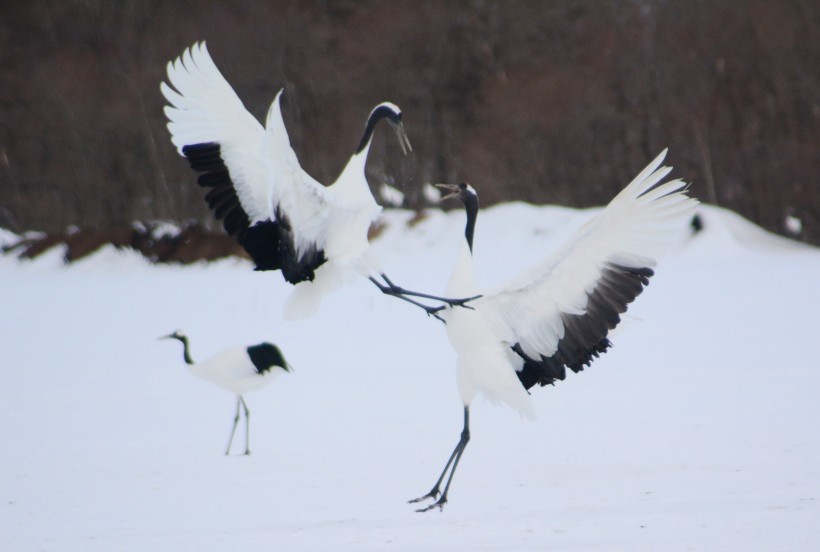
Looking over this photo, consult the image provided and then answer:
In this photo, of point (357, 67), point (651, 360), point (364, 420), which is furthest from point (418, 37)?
point (364, 420)

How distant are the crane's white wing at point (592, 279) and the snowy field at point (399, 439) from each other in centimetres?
71

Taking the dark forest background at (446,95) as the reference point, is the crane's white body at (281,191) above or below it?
above

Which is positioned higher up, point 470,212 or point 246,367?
point 470,212

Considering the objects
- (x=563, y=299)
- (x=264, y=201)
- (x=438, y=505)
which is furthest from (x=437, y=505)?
(x=264, y=201)

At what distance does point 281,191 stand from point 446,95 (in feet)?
53.8

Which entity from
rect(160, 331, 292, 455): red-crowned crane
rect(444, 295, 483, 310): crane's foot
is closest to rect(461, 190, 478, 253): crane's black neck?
rect(444, 295, 483, 310): crane's foot

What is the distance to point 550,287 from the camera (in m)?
4.42

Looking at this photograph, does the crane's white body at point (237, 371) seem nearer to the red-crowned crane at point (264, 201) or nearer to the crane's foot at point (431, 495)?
the red-crowned crane at point (264, 201)

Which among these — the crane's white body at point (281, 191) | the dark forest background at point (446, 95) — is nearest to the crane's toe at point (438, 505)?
the crane's white body at point (281, 191)

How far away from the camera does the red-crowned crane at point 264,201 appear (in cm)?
466

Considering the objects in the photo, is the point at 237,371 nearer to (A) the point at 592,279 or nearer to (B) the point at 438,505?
(B) the point at 438,505

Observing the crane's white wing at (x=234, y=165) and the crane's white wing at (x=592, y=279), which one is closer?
the crane's white wing at (x=592, y=279)

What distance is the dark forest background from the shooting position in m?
19.0

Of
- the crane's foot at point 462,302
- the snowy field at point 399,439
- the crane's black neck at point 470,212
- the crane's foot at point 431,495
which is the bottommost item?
the snowy field at point 399,439
